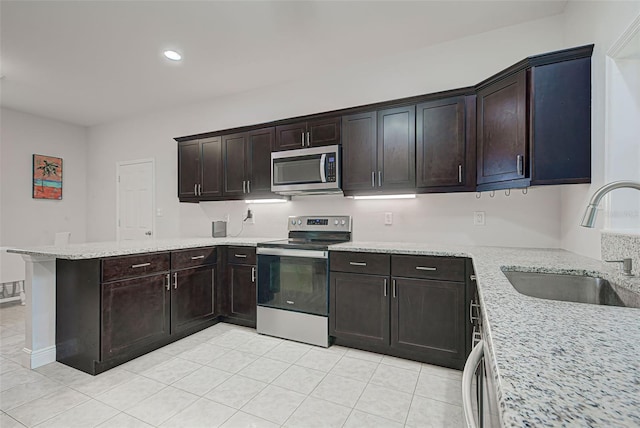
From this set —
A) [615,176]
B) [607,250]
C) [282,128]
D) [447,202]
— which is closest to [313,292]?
[447,202]

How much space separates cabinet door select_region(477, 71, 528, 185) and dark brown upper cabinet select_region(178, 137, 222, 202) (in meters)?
2.72

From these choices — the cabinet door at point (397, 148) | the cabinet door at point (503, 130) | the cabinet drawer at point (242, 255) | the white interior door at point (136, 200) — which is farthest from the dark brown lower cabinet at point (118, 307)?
the cabinet door at point (503, 130)

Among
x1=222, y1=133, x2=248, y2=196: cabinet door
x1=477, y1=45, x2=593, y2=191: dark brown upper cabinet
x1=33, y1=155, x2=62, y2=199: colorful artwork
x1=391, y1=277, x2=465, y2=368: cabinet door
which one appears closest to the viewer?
x1=477, y1=45, x2=593, y2=191: dark brown upper cabinet

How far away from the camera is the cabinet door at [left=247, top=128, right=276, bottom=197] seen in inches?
130

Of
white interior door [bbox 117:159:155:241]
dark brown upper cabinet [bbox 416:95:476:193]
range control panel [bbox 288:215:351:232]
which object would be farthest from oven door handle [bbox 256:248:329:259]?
white interior door [bbox 117:159:155:241]

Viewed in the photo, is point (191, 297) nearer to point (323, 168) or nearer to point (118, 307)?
point (118, 307)

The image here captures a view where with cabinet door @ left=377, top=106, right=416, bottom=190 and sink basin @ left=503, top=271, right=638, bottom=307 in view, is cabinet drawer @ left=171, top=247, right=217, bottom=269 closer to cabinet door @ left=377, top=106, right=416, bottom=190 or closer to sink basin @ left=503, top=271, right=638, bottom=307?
cabinet door @ left=377, top=106, right=416, bottom=190

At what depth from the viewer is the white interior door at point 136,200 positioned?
467 cm

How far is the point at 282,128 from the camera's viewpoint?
10.6 ft

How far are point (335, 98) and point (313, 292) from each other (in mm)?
2089

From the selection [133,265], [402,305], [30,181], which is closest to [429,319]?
[402,305]

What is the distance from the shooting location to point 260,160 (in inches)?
132

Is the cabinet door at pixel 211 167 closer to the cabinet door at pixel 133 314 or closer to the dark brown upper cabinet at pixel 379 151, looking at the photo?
the cabinet door at pixel 133 314

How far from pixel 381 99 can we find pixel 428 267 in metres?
1.79
